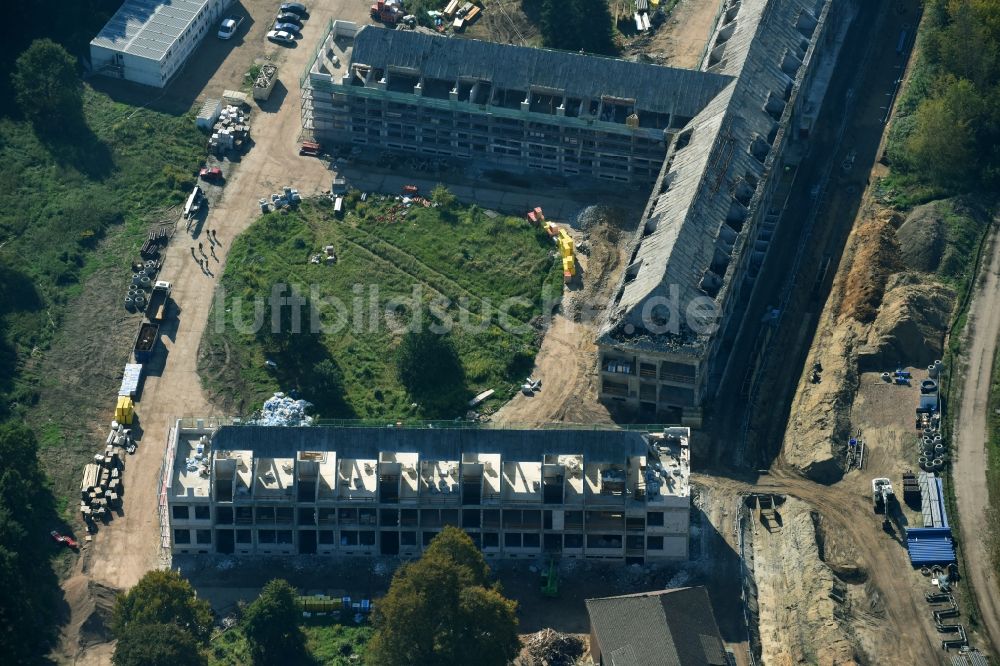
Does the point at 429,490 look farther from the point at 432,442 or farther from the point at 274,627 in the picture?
the point at 274,627

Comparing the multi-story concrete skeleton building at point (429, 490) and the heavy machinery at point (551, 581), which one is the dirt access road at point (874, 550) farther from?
the heavy machinery at point (551, 581)

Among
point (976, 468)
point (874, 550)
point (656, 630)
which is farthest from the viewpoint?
point (976, 468)

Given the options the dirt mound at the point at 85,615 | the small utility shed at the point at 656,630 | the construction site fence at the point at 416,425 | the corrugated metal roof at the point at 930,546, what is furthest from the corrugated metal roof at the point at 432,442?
the corrugated metal roof at the point at 930,546

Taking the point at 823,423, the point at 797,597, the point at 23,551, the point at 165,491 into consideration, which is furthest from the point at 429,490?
the point at 823,423

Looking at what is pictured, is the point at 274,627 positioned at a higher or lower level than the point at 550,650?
Result: higher

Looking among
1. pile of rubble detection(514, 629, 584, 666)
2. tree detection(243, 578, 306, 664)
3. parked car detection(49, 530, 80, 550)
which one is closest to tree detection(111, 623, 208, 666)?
tree detection(243, 578, 306, 664)

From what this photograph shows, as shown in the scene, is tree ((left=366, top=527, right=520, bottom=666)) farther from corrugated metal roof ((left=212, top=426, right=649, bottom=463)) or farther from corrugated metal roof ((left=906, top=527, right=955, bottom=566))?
corrugated metal roof ((left=906, top=527, right=955, bottom=566))
